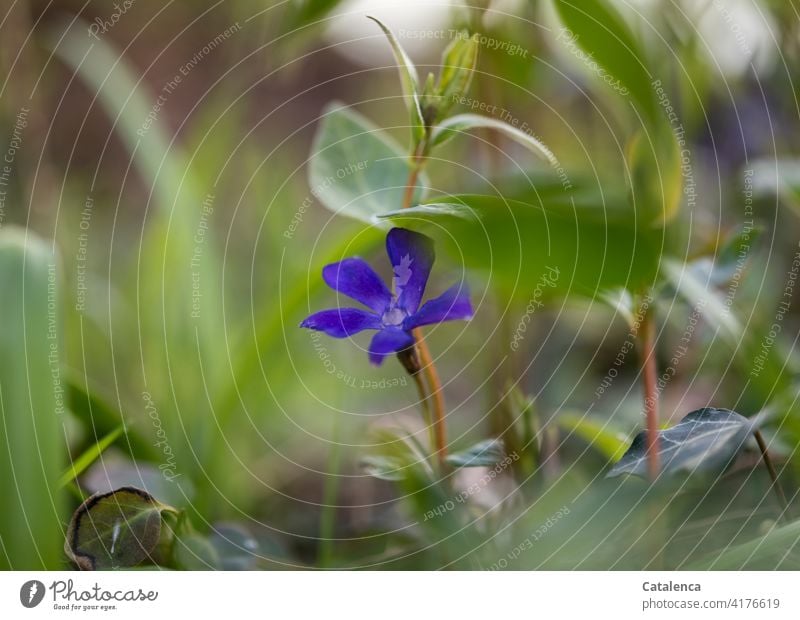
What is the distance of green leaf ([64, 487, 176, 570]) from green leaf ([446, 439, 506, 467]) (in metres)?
0.14

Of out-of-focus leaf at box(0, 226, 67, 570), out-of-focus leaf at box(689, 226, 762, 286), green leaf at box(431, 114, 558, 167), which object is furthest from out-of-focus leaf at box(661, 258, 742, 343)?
out-of-focus leaf at box(0, 226, 67, 570)

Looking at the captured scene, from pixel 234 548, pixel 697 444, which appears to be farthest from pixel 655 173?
pixel 234 548

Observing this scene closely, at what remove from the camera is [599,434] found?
44 centimetres

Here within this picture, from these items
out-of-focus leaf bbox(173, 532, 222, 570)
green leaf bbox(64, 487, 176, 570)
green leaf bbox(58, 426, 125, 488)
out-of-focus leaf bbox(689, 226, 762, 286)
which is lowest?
out-of-focus leaf bbox(173, 532, 222, 570)

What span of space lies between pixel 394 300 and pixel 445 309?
3 centimetres

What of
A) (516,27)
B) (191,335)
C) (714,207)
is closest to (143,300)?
(191,335)

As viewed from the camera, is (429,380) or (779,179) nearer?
(429,380)

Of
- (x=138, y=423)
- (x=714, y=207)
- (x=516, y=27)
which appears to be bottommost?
(x=138, y=423)

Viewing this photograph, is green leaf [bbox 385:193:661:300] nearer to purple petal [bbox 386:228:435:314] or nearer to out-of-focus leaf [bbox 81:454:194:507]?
purple petal [bbox 386:228:435:314]

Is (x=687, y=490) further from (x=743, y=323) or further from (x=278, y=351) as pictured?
(x=278, y=351)

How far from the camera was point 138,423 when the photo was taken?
55 centimetres

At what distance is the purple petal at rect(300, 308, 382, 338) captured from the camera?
0.34 m
